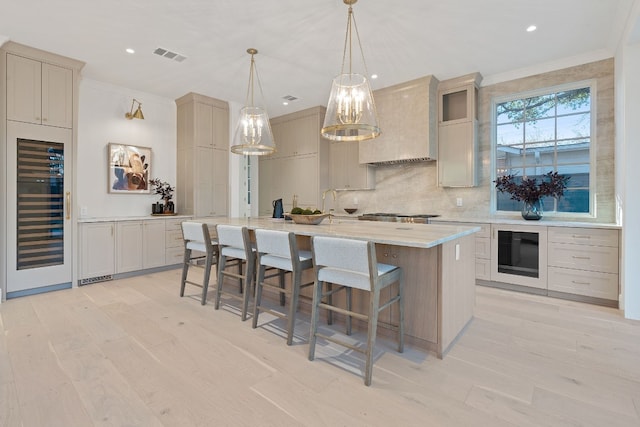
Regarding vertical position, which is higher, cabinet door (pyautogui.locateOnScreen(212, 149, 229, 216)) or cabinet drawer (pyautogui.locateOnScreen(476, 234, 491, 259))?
cabinet door (pyautogui.locateOnScreen(212, 149, 229, 216))

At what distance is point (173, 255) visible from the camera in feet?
16.3

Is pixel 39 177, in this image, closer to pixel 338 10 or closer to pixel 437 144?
pixel 338 10

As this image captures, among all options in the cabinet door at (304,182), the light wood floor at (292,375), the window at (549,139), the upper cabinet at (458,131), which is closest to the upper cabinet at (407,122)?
the upper cabinet at (458,131)

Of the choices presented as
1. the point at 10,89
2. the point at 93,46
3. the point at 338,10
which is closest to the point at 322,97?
the point at 338,10

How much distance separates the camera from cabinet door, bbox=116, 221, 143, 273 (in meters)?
4.39

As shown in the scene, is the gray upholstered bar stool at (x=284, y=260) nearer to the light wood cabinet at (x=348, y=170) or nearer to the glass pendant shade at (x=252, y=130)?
the glass pendant shade at (x=252, y=130)

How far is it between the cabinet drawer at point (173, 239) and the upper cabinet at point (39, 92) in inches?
73.5

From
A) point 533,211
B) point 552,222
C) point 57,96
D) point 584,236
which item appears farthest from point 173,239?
point 584,236

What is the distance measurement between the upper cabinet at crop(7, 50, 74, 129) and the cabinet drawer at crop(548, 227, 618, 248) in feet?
19.2

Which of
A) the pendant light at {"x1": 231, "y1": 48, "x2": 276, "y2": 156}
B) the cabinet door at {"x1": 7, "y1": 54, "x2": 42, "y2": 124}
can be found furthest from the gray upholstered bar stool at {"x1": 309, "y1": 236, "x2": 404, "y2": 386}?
the cabinet door at {"x1": 7, "y1": 54, "x2": 42, "y2": 124}

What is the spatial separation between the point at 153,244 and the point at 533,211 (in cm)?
517

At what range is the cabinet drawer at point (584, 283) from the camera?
10.8 feet

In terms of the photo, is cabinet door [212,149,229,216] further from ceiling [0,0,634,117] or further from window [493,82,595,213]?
window [493,82,595,213]

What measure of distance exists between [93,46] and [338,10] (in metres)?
2.82
